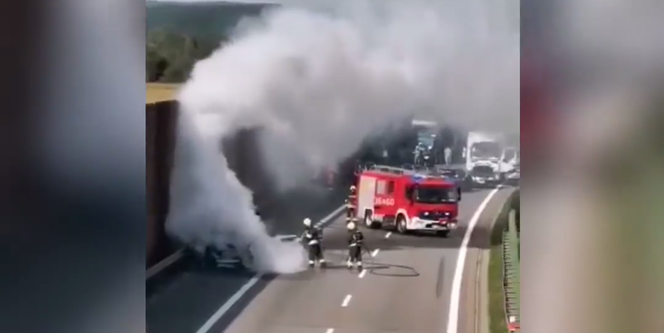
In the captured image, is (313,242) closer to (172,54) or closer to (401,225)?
(401,225)

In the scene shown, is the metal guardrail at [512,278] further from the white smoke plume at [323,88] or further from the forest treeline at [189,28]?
the forest treeline at [189,28]

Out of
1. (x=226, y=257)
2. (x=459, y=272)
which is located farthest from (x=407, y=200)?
(x=226, y=257)

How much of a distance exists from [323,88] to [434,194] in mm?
283

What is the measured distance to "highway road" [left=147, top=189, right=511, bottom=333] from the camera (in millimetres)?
1240

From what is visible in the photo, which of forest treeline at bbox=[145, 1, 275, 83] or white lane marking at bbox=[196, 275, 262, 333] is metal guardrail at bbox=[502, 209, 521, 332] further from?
forest treeline at bbox=[145, 1, 275, 83]

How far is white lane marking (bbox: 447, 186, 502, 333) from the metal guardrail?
51 millimetres

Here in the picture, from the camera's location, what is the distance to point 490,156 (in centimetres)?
122

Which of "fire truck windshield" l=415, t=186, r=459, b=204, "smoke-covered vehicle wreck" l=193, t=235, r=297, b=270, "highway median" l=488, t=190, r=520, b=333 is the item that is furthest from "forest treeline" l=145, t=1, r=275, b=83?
"highway median" l=488, t=190, r=520, b=333

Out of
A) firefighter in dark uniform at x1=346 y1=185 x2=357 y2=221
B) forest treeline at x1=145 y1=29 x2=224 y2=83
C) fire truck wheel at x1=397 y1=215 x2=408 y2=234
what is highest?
forest treeline at x1=145 y1=29 x2=224 y2=83

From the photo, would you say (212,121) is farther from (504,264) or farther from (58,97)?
(504,264)

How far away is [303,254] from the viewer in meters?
1.28

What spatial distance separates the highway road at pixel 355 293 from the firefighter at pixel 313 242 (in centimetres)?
1

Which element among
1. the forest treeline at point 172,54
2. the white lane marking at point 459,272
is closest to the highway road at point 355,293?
the white lane marking at point 459,272

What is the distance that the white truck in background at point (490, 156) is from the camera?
1216mm
